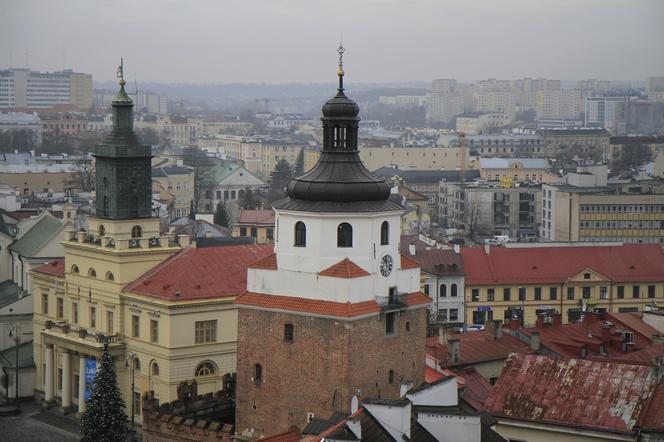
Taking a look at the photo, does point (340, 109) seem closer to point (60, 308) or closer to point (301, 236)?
point (301, 236)

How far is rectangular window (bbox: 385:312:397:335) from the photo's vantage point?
41553 millimetres

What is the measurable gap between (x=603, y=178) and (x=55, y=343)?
77.1 m

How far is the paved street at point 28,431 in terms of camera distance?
196ft

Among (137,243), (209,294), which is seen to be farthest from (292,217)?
(137,243)

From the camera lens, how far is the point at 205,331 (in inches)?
2338

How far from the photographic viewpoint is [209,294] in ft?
194

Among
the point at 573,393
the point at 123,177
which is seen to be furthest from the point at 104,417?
the point at 123,177

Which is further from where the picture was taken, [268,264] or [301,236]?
[268,264]

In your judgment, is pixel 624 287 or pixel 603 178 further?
pixel 603 178

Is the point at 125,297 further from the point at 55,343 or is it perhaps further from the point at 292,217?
the point at 292,217

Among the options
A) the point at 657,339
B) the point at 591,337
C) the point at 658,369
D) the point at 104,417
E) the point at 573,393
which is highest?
the point at 658,369

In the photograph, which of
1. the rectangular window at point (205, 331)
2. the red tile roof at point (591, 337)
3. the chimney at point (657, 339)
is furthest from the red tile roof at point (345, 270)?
the rectangular window at point (205, 331)

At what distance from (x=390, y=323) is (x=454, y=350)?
39.2 feet

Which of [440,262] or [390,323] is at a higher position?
[390,323]
